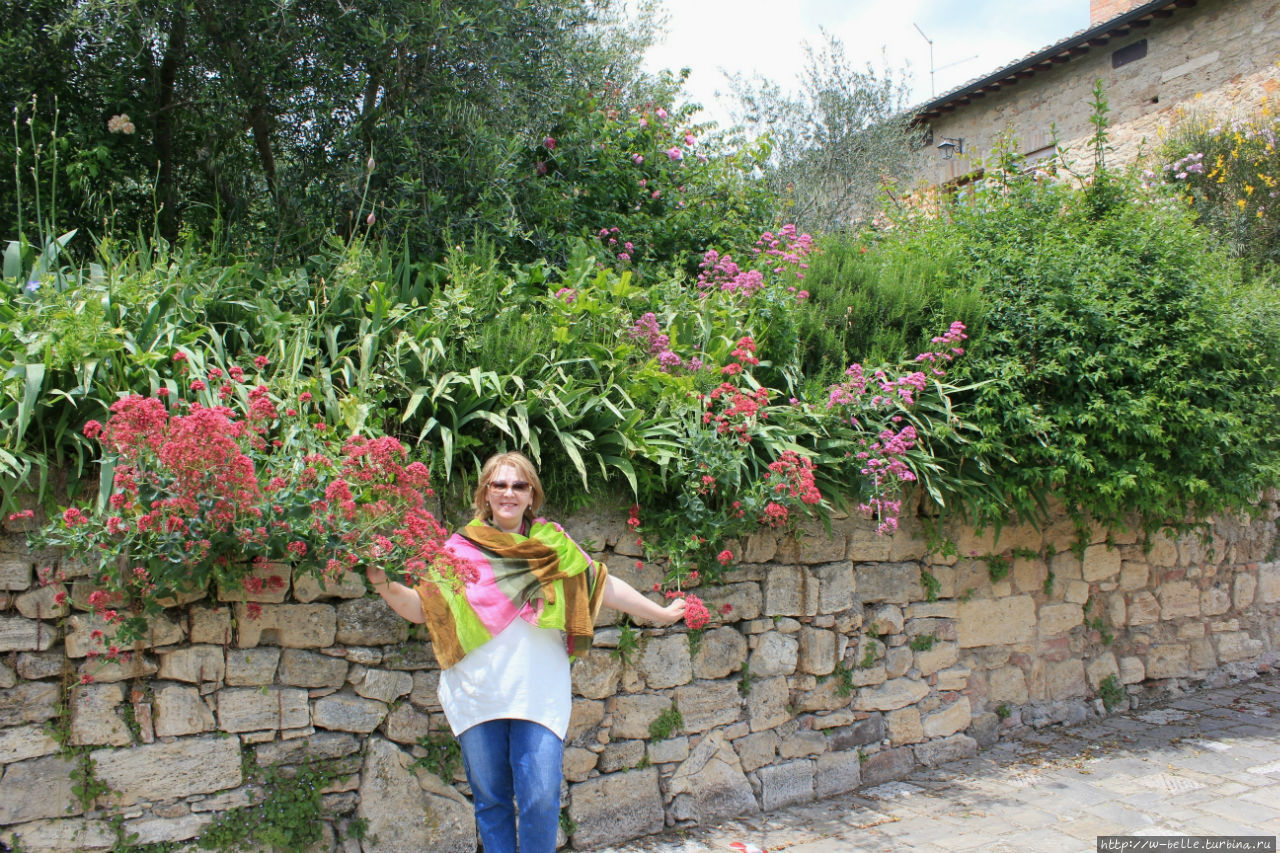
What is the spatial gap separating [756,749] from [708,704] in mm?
365

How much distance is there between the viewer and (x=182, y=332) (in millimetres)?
3576

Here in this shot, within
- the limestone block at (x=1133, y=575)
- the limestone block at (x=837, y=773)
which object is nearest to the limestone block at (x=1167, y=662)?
the limestone block at (x=1133, y=575)

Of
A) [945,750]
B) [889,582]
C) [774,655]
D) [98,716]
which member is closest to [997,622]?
[945,750]

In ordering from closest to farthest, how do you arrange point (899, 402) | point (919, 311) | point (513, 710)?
1. point (513, 710)
2. point (899, 402)
3. point (919, 311)

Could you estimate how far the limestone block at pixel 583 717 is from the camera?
151 inches

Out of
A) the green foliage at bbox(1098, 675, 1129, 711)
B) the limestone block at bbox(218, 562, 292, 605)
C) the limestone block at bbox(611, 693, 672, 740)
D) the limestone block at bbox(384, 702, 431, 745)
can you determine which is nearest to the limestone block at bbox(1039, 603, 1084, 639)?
the green foliage at bbox(1098, 675, 1129, 711)

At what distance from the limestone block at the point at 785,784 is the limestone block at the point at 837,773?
0.19 ft

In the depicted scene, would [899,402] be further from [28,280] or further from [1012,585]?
[28,280]

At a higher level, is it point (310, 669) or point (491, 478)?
point (491, 478)

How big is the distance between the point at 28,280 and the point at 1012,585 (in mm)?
5267

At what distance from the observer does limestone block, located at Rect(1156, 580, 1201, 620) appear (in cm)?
612

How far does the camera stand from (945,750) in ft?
16.3

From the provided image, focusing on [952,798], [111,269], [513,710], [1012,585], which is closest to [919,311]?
[1012,585]

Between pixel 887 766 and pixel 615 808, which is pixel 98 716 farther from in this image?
pixel 887 766
